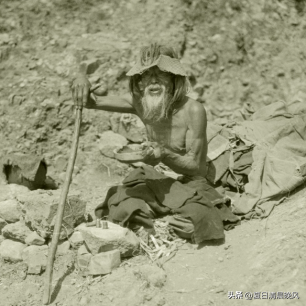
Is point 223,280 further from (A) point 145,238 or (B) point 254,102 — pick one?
(B) point 254,102

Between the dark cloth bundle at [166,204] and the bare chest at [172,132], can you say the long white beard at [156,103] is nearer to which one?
the bare chest at [172,132]

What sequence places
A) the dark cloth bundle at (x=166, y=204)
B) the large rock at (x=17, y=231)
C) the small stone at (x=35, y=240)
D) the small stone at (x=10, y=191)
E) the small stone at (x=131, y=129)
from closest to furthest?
the dark cloth bundle at (x=166, y=204), the small stone at (x=35, y=240), the large rock at (x=17, y=231), the small stone at (x=10, y=191), the small stone at (x=131, y=129)

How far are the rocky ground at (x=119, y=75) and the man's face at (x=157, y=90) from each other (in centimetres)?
66

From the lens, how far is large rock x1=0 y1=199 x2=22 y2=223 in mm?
4375

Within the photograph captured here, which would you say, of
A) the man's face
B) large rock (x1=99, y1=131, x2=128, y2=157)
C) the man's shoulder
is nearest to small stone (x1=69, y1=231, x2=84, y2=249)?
the man's face

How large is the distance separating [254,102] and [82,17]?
3008 mm

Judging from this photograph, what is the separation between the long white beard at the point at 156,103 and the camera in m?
4.08

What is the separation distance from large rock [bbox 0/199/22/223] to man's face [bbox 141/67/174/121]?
4.99ft

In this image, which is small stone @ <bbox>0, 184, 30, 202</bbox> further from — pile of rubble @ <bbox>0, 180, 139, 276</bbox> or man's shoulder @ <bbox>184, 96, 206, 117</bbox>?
man's shoulder @ <bbox>184, 96, 206, 117</bbox>

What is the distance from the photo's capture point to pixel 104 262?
3.70 meters

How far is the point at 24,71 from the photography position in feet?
22.5

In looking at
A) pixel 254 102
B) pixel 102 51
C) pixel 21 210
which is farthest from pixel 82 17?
pixel 21 210

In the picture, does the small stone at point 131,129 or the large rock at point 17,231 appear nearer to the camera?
the large rock at point 17,231

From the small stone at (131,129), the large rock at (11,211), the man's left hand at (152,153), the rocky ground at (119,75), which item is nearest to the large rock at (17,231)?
the large rock at (11,211)
